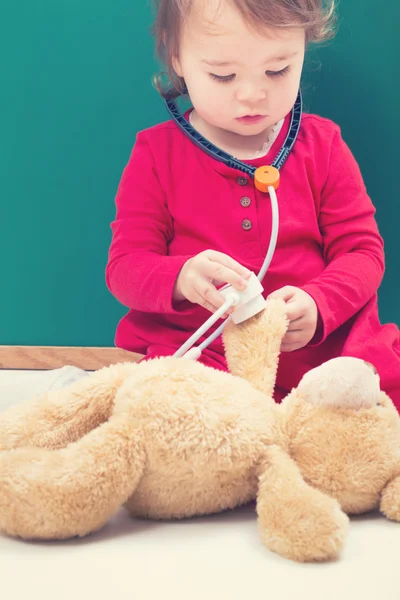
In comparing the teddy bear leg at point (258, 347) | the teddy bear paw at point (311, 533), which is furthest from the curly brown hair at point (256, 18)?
the teddy bear paw at point (311, 533)

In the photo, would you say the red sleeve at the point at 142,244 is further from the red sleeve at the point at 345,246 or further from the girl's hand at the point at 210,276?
the red sleeve at the point at 345,246

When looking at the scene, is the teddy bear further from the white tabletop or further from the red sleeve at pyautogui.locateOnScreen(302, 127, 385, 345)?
the red sleeve at pyautogui.locateOnScreen(302, 127, 385, 345)

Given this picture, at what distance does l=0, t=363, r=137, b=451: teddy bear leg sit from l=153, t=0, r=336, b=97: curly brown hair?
470mm

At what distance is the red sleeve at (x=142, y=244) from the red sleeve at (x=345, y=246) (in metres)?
0.19

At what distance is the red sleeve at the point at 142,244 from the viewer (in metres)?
0.97

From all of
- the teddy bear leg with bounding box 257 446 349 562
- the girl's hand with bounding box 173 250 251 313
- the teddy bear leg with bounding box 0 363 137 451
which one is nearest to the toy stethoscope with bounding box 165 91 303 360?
the girl's hand with bounding box 173 250 251 313

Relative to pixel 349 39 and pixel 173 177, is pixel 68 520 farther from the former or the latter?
pixel 349 39

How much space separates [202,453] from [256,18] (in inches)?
21.7

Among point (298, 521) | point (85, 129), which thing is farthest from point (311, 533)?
point (85, 129)

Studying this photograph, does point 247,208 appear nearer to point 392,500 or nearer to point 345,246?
point 345,246

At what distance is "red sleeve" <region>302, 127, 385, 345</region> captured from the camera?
3.21 ft

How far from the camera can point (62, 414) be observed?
2.47 ft

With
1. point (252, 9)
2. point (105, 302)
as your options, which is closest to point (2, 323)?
point (105, 302)

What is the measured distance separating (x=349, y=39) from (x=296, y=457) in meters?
0.81
